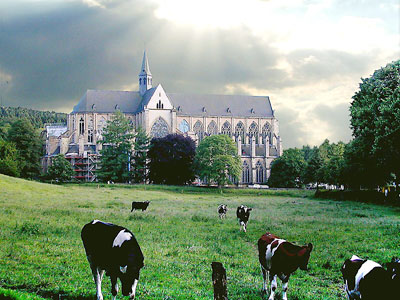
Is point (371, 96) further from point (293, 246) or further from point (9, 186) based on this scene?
point (9, 186)

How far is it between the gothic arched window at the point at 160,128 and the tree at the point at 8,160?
29.9m

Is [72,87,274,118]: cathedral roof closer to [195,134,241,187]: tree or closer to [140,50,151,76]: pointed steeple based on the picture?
[140,50,151,76]: pointed steeple

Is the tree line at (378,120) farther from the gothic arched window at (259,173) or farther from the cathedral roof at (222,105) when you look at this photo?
the cathedral roof at (222,105)

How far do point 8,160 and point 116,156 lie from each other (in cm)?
1685

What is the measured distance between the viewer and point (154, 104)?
315 ft

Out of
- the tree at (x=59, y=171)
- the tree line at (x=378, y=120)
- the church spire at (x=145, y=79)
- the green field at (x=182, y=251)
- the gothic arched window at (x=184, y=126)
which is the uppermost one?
the church spire at (x=145, y=79)

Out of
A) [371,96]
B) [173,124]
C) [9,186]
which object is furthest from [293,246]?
[173,124]

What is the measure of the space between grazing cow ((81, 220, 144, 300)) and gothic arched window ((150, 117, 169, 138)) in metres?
86.9

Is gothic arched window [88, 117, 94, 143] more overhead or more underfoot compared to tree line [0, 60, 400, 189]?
more overhead

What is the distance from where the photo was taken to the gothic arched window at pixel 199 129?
10419 cm

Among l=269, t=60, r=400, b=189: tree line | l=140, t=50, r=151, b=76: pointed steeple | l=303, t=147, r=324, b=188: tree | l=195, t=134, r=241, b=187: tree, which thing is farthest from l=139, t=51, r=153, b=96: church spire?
l=269, t=60, r=400, b=189: tree line

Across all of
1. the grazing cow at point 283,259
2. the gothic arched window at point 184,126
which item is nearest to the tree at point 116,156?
the gothic arched window at point 184,126

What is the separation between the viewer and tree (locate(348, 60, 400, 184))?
26.6m

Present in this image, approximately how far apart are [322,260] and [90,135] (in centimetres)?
8804
